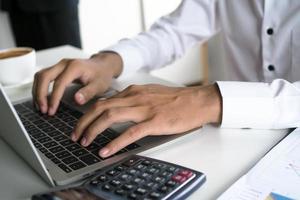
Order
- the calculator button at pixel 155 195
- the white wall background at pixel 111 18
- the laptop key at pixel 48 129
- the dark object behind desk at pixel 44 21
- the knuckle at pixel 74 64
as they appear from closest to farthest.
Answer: the calculator button at pixel 155 195 < the laptop key at pixel 48 129 < the knuckle at pixel 74 64 < the dark object behind desk at pixel 44 21 < the white wall background at pixel 111 18

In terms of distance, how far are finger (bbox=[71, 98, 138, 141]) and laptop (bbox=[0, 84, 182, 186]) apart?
2cm

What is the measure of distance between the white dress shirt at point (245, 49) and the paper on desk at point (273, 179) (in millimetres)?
88

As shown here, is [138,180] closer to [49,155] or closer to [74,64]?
[49,155]

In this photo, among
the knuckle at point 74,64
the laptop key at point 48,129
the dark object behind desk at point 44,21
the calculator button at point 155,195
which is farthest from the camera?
the dark object behind desk at point 44,21

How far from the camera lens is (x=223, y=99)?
24.0 inches

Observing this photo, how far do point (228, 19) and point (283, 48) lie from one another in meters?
0.17

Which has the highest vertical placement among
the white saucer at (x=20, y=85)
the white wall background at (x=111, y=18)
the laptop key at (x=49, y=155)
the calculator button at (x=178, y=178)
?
the calculator button at (x=178, y=178)

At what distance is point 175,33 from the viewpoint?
3.40 ft

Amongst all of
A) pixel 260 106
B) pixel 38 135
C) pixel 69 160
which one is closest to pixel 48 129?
pixel 38 135

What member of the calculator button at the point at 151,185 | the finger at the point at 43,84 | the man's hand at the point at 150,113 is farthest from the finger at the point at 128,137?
the finger at the point at 43,84

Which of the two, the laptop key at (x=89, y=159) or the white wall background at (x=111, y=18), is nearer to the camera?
the laptop key at (x=89, y=159)

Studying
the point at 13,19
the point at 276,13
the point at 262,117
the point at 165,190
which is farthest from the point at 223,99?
the point at 13,19

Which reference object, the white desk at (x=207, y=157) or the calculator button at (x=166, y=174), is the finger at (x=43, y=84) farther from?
the calculator button at (x=166, y=174)

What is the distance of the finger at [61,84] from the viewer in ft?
2.23
